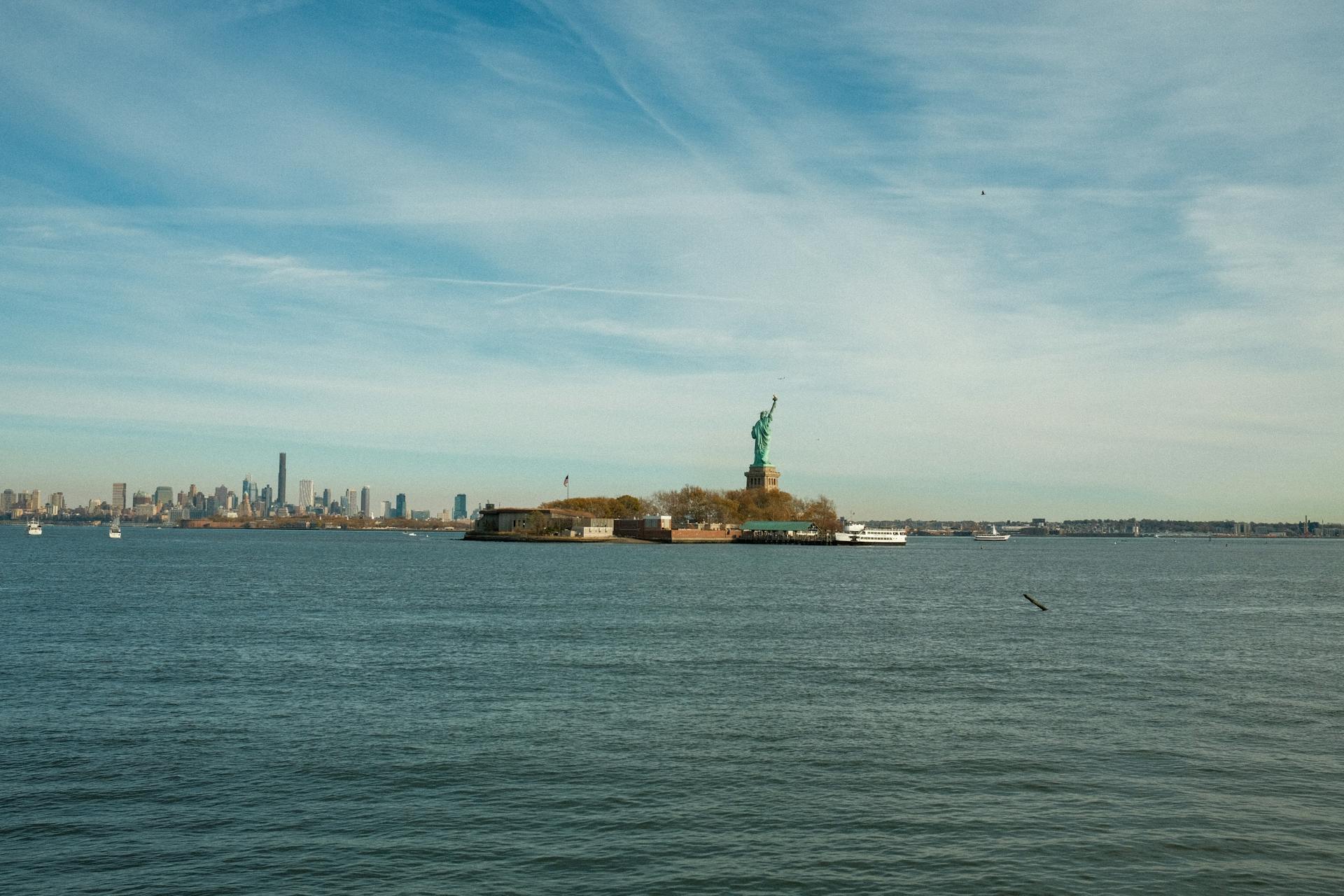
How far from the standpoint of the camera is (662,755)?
86.0 ft

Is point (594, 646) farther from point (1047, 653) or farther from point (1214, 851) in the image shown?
point (1214, 851)

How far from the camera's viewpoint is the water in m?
18.9

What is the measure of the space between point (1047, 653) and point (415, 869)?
3428 centimetres

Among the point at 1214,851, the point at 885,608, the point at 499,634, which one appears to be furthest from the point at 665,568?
the point at 1214,851

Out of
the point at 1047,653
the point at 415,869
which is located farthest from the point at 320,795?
the point at 1047,653

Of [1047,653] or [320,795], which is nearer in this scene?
[320,795]

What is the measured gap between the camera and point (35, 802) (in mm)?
21859

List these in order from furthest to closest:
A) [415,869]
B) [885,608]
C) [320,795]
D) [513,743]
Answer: [885,608] → [513,743] → [320,795] → [415,869]

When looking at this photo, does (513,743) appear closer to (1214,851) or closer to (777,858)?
(777,858)

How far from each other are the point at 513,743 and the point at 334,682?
38.0ft

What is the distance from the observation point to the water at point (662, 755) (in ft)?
61.9

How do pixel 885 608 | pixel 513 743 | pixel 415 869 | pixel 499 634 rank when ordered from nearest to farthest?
pixel 415 869
pixel 513 743
pixel 499 634
pixel 885 608

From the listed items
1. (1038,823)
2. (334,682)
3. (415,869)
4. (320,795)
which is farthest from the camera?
(334,682)

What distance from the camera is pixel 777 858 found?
62.8ft
